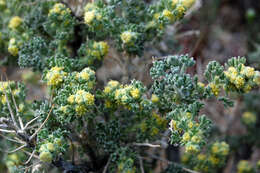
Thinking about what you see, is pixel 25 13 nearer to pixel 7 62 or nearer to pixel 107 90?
pixel 7 62

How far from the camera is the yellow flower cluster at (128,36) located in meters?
2.33

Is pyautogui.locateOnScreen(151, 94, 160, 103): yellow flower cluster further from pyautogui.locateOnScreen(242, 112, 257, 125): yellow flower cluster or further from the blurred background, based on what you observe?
pyautogui.locateOnScreen(242, 112, 257, 125): yellow flower cluster

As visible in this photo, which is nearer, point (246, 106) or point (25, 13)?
point (25, 13)

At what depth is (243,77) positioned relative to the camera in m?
1.95

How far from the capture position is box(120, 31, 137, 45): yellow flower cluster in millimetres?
2326

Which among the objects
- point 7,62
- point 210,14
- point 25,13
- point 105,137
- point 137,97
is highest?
point 210,14

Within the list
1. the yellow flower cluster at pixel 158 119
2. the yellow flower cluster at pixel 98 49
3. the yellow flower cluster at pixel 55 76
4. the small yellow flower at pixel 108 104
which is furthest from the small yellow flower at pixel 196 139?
the yellow flower cluster at pixel 98 49

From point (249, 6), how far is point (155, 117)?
302 cm

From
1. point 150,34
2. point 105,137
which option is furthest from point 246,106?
point 105,137

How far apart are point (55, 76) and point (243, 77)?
1.13m

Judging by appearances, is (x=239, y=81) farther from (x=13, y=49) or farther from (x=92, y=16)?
(x=13, y=49)

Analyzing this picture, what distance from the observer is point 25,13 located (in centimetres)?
272

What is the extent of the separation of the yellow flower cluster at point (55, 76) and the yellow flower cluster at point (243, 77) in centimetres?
101

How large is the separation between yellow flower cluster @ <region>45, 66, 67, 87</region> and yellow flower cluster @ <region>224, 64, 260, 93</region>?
1.01 m
